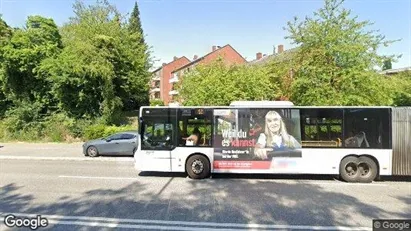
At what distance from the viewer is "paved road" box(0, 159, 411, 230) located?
5.75 metres

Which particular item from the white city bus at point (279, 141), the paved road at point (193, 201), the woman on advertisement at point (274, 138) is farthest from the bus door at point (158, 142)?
the woman on advertisement at point (274, 138)

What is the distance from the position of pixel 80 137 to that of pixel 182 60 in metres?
52.0

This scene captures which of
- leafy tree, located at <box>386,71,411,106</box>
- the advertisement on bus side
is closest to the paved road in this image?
the advertisement on bus side

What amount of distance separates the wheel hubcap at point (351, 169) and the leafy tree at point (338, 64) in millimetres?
6662

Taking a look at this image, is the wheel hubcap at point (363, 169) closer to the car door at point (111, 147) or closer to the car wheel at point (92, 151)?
the car door at point (111, 147)

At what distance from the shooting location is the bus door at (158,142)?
33.0 ft

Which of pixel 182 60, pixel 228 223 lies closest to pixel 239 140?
pixel 228 223

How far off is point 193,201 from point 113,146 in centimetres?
886

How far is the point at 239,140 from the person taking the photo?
9875 mm

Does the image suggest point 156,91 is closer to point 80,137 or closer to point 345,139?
point 80,137

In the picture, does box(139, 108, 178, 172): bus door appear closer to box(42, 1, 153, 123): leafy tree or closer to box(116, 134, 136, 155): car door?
box(116, 134, 136, 155): car door

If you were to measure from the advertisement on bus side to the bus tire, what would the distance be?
1.08 feet

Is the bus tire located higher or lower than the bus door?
lower

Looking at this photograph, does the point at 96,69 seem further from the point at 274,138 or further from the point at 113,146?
the point at 274,138
